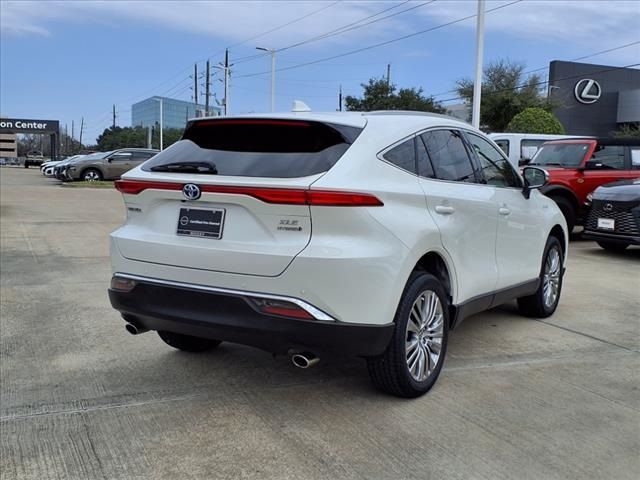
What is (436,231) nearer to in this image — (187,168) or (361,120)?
(361,120)

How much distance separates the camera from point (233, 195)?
132 inches

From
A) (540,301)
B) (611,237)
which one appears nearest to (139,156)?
(611,237)

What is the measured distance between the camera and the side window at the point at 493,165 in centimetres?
487

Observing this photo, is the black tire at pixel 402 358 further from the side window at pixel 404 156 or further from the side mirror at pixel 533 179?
the side mirror at pixel 533 179

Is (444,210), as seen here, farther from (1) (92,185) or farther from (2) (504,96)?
(2) (504,96)

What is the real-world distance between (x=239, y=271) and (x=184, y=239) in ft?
1.36

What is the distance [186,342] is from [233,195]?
1703 mm

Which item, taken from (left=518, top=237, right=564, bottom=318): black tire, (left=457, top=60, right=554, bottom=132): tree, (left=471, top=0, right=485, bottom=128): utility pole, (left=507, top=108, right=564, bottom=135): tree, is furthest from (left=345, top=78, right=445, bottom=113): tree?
(left=518, top=237, right=564, bottom=318): black tire

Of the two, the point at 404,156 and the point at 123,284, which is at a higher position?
the point at 404,156

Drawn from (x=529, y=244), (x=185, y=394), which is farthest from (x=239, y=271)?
(x=529, y=244)

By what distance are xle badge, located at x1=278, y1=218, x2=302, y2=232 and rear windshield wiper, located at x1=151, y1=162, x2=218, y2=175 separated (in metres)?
0.51

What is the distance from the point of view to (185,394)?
3947mm

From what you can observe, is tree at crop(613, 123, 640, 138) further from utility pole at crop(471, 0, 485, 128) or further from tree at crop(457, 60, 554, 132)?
utility pole at crop(471, 0, 485, 128)

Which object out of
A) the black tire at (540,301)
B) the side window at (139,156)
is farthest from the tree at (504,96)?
the black tire at (540,301)
